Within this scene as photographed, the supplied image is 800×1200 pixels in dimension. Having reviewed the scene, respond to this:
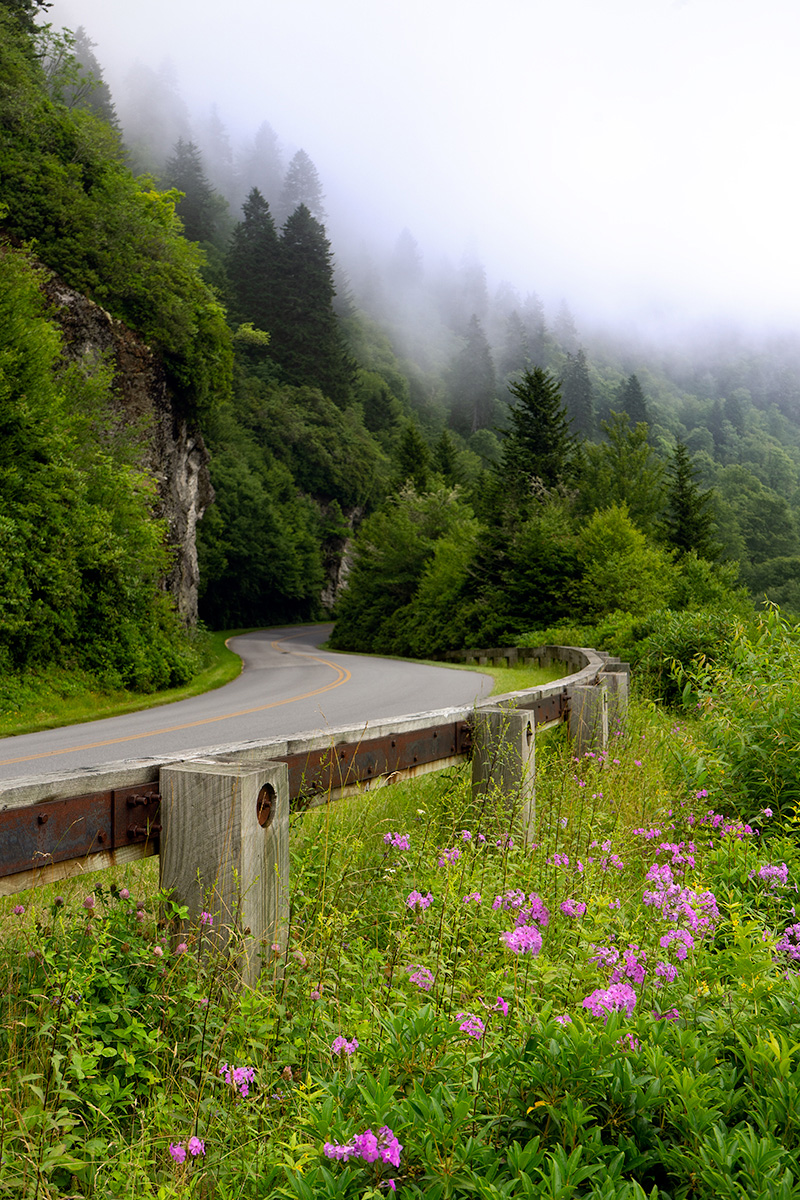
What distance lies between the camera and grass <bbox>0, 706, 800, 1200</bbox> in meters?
1.72

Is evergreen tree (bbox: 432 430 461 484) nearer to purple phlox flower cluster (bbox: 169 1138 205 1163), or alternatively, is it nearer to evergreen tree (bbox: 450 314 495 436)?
Result: evergreen tree (bbox: 450 314 495 436)

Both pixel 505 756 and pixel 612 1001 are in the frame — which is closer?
pixel 612 1001

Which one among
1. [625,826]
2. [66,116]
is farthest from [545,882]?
[66,116]

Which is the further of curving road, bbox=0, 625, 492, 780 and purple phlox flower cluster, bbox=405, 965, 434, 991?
curving road, bbox=0, 625, 492, 780

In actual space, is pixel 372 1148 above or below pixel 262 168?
below

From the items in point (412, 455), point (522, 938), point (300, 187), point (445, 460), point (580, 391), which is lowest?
point (522, 938)

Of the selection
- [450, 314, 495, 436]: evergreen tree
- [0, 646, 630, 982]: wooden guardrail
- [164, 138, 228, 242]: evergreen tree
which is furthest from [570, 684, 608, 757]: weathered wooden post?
[450, 314, 495, 436]: evergreen tree

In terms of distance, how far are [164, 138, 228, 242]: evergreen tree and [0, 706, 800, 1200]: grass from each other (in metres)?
88.1

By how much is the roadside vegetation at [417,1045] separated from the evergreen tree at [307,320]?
223 feet

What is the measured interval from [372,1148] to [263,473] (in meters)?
58.8

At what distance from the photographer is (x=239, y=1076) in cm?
207

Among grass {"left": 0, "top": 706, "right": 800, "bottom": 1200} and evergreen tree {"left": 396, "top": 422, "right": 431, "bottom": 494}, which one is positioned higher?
evergreen tree {"left": 396, "top": 422, "right": 431, "bottom": 494}

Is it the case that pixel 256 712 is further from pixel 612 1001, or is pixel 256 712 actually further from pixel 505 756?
pixel 612 1001

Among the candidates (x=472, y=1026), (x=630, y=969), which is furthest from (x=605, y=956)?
(x=472, y=1026)
